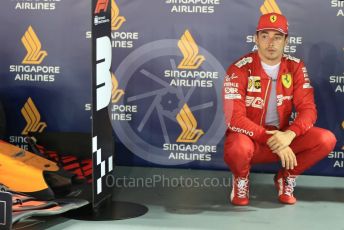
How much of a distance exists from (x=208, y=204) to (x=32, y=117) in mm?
1832

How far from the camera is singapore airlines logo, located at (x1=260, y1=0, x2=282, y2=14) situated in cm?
598

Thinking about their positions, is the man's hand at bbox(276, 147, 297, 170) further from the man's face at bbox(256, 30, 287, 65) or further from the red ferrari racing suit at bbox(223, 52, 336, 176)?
the man's face at bbox(256, 30, 287, 65)

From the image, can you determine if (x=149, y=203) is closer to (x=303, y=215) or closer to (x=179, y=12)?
(x=303, y=215)

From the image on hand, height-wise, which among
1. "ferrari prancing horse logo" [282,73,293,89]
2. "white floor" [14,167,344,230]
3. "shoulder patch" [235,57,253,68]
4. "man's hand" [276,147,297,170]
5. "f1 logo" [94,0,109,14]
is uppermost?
"f1 logo" [94,0,109,14]

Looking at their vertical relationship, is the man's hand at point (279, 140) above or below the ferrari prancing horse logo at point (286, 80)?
below

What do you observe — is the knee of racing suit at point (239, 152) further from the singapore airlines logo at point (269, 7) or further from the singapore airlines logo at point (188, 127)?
the singapore airlines logo at point (269, 7)

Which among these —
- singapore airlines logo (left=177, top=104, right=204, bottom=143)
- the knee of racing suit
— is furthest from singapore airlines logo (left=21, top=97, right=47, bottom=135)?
the knee of racing suit

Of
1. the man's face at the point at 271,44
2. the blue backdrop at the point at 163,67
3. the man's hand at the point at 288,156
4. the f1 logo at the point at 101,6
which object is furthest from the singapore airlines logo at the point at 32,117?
the man's hand at the point at 288,156

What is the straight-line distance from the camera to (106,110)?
5141 mm

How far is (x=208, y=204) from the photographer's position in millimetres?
5426

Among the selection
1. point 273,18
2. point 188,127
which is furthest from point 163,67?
point 273,18

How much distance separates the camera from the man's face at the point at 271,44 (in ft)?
17.8

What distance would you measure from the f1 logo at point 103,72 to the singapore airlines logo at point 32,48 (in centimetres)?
138

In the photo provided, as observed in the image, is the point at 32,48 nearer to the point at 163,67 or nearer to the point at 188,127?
the point at 163,67
